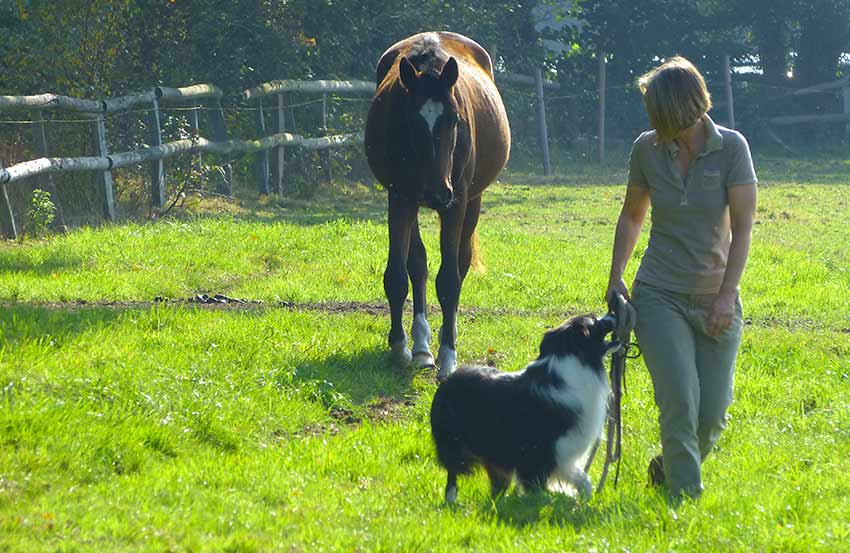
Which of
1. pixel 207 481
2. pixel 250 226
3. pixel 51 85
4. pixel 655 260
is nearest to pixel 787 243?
pixel 250 226

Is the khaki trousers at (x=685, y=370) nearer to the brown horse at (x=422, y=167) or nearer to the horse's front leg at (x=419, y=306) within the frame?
the brown horse at (x=422, y=167)

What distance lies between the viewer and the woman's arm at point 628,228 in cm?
558

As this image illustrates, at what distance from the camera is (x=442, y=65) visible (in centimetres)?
839

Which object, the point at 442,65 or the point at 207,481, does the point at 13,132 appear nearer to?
the point at 442,65

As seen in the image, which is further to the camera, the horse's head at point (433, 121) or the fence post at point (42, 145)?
the fence post at point (42, 145)

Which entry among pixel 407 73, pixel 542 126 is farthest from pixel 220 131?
pixel 542 126

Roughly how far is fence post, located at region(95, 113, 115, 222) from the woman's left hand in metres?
10.7

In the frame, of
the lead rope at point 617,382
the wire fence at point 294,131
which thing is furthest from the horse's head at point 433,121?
the wire fence at point 294,131

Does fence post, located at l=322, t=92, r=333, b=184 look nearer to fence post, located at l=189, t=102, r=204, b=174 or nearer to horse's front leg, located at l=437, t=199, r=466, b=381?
fence post, located at l=189, t=102, r=204, b=174

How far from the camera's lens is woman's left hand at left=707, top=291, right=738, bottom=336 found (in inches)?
204

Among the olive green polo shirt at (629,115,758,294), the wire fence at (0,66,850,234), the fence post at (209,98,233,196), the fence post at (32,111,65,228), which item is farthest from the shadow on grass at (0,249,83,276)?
the fence post at (209,98,233,196)

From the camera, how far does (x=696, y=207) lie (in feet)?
17.4

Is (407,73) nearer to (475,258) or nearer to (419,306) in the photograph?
(419,306)

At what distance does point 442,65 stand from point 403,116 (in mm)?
451
